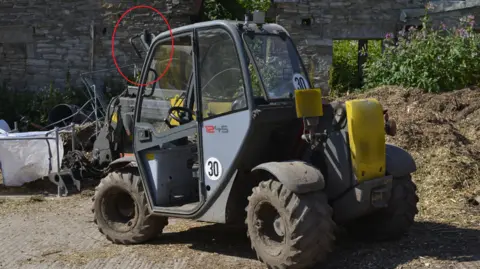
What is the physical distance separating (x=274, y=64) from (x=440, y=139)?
4133 millimetres

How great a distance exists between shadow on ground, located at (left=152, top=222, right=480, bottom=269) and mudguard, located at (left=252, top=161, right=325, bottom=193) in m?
0.73

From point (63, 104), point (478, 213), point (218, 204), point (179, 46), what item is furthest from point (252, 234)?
point (63, 104)

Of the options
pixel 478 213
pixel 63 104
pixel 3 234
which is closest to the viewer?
pixel 478 213

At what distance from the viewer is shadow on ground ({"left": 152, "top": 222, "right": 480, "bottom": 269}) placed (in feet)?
19.3

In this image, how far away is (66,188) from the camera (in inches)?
418

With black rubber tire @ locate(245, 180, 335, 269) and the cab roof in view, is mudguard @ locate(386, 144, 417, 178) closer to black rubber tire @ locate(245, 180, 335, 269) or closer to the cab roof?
black rubber tire @ locate(245, 180, 335, 269)

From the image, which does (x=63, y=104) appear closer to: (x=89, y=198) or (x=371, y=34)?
(x=89, y=198)

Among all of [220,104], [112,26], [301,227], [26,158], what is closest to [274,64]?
[220,104]

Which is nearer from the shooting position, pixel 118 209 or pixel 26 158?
pixel 118 209

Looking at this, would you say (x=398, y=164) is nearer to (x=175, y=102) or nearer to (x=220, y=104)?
(x=220, y=104)

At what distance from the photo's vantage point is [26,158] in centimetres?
1068

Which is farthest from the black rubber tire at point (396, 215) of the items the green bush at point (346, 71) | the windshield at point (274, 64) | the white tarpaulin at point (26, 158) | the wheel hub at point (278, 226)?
the green bush at point (346, 71)

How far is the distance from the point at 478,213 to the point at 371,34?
8200 mm

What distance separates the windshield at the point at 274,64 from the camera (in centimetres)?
623
